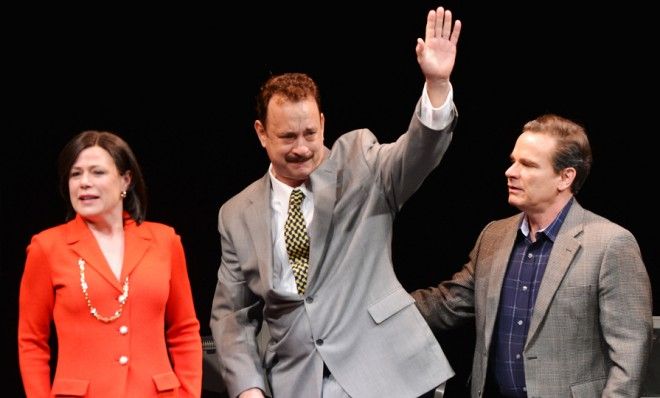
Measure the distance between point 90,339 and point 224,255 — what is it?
0.71 metres

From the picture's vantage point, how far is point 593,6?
14.8 feet

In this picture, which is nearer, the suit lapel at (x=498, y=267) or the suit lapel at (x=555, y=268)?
the suit lapel at (x=555, y=268)

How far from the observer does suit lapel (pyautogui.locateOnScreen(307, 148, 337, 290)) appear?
3.39 meters

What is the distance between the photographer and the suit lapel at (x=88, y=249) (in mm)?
3096

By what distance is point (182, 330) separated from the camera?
3.31m

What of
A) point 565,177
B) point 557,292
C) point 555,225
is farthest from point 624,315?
point 565,177

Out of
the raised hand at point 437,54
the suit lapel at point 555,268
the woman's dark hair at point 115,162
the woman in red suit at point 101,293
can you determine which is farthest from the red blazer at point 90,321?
the suit lapel at point 555,268

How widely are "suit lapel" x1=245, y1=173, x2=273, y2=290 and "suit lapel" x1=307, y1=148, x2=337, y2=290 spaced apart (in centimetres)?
14

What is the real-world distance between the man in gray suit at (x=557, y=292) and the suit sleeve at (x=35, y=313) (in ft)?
4.79

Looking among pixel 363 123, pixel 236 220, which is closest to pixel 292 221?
pixel 236 220

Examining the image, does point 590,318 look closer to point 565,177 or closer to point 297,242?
Result: point 565,177

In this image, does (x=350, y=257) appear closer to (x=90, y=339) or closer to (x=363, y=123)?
(x=90, y=339)

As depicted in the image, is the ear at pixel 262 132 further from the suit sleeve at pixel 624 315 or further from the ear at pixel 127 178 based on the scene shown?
the suit sleeve at pixel 624 315

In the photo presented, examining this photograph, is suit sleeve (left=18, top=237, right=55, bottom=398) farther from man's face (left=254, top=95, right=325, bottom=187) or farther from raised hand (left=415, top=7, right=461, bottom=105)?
raised hand (left=415, top=7, right=461, bottom=105)
